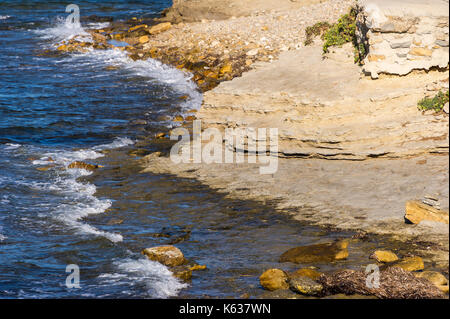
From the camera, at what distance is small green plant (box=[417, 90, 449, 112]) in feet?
54.9

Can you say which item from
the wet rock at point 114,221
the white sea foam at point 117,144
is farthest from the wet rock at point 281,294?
the white sea foam at point 117,144

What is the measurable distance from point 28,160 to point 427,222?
11996 millimetres

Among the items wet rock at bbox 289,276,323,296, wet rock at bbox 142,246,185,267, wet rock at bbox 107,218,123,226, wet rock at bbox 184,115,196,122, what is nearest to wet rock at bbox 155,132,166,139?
wet rock at bbox 184,115,196,122

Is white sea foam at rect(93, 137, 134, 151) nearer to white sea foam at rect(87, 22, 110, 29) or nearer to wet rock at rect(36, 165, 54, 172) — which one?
wet rock at rect(36, 165, 54, 172)

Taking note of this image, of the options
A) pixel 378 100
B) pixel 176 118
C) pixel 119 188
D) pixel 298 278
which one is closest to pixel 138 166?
pixel 119 188

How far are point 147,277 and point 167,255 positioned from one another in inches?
28.7

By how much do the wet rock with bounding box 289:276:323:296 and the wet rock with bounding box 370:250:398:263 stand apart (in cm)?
147

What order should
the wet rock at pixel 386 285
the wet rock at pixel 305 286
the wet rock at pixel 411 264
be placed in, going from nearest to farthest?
the wet rock at pixel 386 285
the wet rock at pixel 305 286
the wet rock at pixel 411 264

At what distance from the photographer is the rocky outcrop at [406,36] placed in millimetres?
16766

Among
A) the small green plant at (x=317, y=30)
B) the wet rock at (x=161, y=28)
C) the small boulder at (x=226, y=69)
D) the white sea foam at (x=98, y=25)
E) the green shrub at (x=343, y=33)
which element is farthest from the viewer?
the white sea foam at (x=98, y=25)

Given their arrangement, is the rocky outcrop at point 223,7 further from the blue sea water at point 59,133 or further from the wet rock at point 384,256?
the wet rock at point 384,256

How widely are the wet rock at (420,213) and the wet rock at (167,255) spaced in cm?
455

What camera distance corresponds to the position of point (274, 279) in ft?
42.0

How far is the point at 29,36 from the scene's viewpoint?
3825cm
